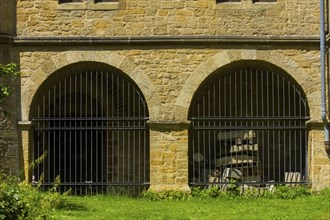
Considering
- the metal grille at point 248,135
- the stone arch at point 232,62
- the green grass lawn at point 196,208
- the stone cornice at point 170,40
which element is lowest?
the green grass lawn at point 196,208

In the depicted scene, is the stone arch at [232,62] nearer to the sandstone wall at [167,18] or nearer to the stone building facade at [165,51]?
the stone building facade at [165,51]

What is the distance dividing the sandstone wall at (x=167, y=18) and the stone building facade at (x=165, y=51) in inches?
0.7

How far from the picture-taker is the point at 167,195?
12.6 metres

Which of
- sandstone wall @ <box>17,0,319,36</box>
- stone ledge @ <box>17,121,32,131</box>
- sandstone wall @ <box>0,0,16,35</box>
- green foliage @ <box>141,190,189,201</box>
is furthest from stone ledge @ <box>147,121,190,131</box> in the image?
sandstone wall @ <box>0,0,16,35</box>

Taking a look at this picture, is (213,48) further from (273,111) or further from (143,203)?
(143,203)

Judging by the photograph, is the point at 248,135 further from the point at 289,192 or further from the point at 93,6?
the point at 93,6

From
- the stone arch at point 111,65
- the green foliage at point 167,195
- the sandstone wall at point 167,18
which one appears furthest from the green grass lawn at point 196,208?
the sandstone wall at point 167,18

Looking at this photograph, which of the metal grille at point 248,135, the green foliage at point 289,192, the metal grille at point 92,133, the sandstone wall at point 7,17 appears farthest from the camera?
the metal grille at point 248,135

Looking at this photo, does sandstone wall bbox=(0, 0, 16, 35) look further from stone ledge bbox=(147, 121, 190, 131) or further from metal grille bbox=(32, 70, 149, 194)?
stone ledge bbox=(147, 121, 190, 131)

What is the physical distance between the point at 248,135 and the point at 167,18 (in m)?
3.12

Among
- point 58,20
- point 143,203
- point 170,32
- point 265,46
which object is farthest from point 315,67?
point 58,20

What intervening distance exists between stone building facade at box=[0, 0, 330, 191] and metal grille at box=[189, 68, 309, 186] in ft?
1.79

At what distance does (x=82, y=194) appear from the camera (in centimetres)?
1317

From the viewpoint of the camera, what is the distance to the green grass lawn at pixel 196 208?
32.7 ft
